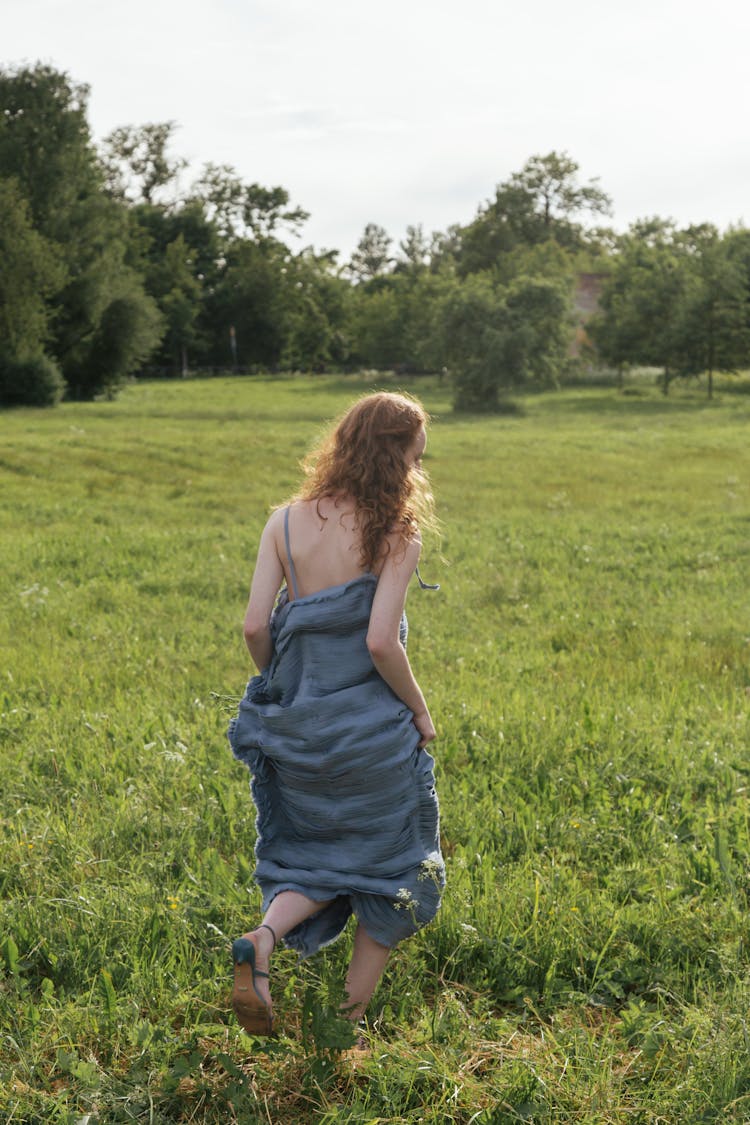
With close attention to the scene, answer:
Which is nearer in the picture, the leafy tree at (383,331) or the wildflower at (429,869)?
the wildflower at (429,869)

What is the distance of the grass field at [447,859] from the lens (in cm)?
314

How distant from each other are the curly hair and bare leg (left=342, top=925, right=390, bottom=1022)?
135cm

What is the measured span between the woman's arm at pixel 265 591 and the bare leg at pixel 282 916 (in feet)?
2.79

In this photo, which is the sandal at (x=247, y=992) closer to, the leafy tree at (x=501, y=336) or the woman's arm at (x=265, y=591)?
the woman's arm at (x=265, y=591)

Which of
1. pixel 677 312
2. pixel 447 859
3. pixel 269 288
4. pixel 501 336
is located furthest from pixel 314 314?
pixel 447 859

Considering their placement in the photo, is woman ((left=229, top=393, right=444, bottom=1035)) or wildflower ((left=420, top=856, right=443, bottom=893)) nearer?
woman ((left=229, top=393, right=444, bottom=1035))

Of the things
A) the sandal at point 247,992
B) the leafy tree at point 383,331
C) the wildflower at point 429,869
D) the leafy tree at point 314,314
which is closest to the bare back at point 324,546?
the wildflower at point 429,869

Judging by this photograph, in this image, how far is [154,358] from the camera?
78.4m

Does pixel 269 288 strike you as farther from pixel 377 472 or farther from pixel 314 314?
pixel 377 472

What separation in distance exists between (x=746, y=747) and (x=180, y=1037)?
4.19 m

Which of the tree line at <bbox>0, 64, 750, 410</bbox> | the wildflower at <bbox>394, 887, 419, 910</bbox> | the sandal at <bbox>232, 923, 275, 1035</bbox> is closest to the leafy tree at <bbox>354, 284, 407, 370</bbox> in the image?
the tree line at <bbox>0, 64, 750, 410</bbox>

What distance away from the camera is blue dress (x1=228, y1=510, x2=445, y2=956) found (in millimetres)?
3375

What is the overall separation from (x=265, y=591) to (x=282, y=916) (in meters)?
1.12

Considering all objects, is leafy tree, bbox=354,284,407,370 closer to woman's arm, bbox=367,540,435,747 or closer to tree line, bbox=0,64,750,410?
tree line, bbox=0,64,750,410
